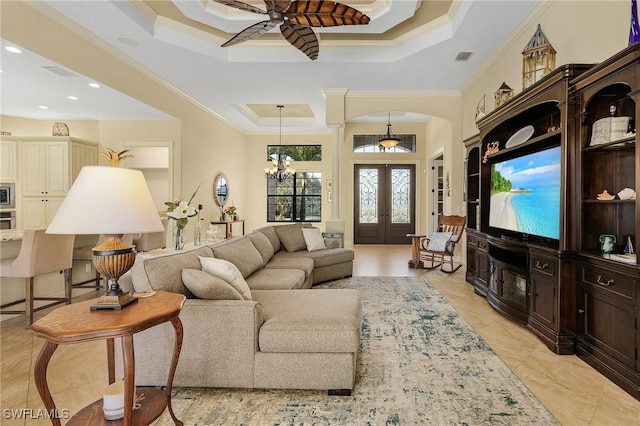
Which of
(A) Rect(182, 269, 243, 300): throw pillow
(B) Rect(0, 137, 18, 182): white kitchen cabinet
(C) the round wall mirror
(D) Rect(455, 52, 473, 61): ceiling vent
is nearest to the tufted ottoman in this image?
(A) Rect(182, 269, 243, 300): throw pillow

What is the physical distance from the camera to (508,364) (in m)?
2.61

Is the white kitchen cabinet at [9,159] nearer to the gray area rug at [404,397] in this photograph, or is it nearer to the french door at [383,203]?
the gray area rug at [404,397]

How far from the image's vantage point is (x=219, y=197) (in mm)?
8562

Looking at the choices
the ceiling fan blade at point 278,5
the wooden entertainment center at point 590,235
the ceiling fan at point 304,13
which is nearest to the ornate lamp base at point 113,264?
the ceiling fan at point 304,13

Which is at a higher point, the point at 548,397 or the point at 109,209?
the point at 109,209

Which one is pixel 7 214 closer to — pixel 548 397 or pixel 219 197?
pixel 219 197

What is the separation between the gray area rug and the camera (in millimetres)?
1940

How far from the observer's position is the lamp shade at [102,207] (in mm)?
1566

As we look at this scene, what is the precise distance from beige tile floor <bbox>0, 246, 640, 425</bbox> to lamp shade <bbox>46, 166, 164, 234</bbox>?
128 centimetres

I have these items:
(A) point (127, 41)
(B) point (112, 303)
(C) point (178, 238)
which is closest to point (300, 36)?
(C) point (178, 238)

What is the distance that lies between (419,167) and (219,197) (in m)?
5.40

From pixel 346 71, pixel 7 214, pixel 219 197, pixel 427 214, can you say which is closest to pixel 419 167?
pixel 427 214

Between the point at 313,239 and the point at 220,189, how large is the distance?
4.14 meters

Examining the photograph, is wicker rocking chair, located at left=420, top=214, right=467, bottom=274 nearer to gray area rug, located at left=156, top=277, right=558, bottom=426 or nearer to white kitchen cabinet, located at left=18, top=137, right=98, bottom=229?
gray area rug, located at left=156, top=277, right=558, bottom=426
